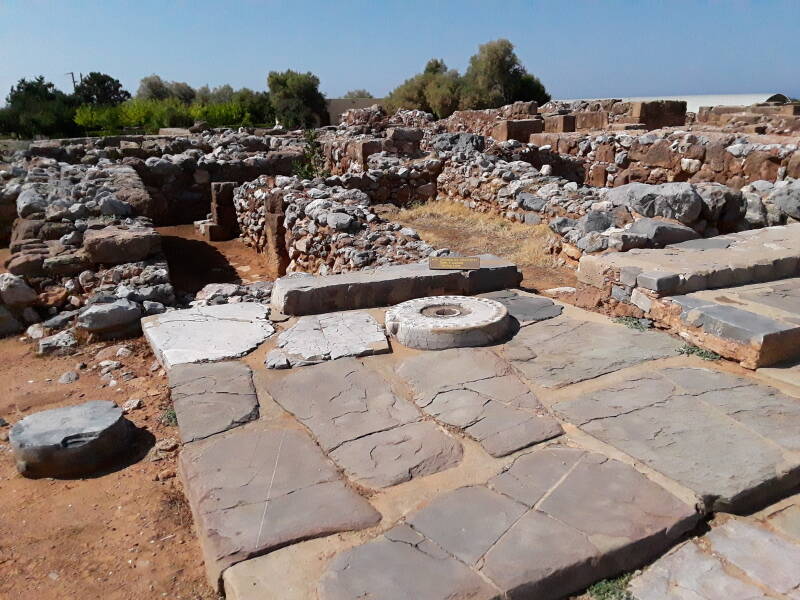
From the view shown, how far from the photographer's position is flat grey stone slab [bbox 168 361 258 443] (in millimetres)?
2723

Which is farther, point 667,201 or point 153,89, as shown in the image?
point 153,89

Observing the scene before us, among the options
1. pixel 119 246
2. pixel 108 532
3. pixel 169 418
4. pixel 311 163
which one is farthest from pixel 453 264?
pixel 311 163

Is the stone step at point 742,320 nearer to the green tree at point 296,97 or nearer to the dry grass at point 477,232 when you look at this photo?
the dry grass at point 477,232

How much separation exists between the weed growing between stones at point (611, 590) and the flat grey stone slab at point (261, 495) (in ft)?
2.51

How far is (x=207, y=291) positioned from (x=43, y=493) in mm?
3158

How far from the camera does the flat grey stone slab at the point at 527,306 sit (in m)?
3.91

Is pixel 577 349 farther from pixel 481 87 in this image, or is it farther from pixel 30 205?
pixel 481 87

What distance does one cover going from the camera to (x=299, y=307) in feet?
13.0

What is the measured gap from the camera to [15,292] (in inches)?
198

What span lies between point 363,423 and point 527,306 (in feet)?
5.95

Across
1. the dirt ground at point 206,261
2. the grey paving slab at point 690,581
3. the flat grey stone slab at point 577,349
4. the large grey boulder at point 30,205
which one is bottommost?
the dirt ground at point 206,261

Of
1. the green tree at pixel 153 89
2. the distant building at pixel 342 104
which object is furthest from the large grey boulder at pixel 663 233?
the green tree at pixel 153 89

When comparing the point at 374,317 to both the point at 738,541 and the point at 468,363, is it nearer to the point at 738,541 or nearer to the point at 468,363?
the point at 468,363

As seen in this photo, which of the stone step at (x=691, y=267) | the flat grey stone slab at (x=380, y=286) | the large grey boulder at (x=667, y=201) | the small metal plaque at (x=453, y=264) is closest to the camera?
the stone step at (x=691, y=267)
